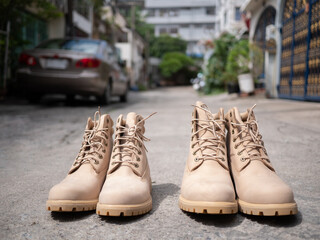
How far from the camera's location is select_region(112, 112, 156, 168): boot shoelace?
145 centimetres

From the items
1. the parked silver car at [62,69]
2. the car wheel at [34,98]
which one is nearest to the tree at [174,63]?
the car wheel at [34,98]

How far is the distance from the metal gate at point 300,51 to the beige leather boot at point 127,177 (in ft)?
18.5

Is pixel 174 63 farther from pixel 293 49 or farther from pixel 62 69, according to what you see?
pixel 62 69

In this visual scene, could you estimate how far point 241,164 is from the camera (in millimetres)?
1409

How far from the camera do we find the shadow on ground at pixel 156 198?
1217mm

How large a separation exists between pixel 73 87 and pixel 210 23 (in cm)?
4125

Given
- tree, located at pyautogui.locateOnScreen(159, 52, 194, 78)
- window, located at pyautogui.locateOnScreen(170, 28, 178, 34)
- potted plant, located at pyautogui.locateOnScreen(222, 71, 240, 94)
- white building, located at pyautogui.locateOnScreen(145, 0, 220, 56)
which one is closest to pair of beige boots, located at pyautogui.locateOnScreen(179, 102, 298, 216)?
potted plant, located at pyautogui.locateOnScreen(222, 71, 240, 94)

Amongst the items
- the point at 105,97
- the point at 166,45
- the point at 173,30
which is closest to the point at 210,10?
the point at 173,30

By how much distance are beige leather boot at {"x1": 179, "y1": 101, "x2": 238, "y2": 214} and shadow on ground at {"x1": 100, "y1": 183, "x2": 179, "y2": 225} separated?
0.48 ft

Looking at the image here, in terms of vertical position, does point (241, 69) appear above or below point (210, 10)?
below

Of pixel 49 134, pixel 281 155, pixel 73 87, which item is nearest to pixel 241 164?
pixel 281 155

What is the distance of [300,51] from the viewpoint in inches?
282

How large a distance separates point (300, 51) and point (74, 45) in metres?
4.83

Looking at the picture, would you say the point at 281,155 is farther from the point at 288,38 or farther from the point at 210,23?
the point at 210,23
